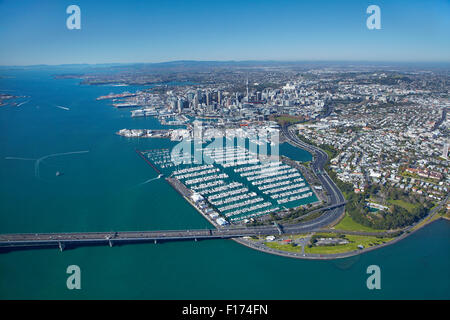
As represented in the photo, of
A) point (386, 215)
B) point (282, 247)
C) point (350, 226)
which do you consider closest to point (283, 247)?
point (282, 247)

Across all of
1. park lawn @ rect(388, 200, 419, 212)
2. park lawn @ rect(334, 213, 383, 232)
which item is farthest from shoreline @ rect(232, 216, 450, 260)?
park lawn @ rect(388, 200, 419, 212)

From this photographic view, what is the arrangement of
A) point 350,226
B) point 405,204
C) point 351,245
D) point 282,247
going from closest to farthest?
point 282,247 < point 351,245 < point 350,226 < point 405,204

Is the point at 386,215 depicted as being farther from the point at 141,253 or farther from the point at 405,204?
the point at 141,253

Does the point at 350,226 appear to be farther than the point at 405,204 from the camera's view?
No

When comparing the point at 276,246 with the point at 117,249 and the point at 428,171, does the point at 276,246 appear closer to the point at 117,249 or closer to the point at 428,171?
the point at 117,249

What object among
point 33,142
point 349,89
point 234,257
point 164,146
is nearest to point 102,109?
point 33,142

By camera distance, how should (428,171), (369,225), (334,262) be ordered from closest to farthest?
(334,262) < (369,225) < (428,171)

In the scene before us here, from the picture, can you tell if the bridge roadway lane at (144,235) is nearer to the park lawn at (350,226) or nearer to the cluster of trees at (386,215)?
the park lawn at (350,226)

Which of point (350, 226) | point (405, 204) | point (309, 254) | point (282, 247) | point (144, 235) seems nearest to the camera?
point (309, 254)

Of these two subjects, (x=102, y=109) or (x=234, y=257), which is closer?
(x=234, y=257)
